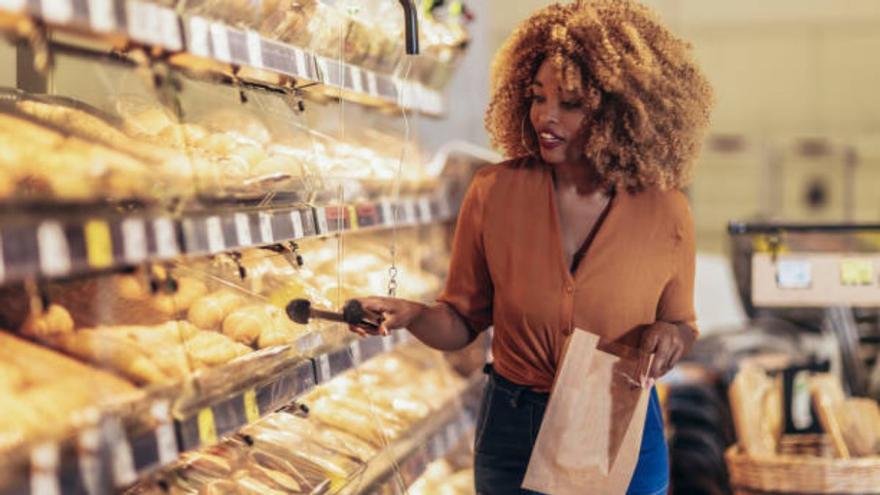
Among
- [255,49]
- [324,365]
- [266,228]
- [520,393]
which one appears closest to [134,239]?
[266,228]

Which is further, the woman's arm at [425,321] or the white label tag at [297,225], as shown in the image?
the white label tag at [297,225]

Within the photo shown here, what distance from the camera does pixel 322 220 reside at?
2.31 meters

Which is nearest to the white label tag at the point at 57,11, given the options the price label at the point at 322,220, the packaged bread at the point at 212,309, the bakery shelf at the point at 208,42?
the bakery shelf at the point at 208,42

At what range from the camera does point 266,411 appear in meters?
1.92

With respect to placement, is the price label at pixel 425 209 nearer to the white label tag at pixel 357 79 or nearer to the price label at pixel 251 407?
the white label tag at pixel 357 79

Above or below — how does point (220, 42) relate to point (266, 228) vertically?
above

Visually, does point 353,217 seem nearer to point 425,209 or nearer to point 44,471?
point 425,209

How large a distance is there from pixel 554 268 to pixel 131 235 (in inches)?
32.8

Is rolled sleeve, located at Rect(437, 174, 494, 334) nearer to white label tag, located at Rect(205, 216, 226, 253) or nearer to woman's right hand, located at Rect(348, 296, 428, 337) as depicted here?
woman's right hand, located at Rect(348, 296, 428, 337)

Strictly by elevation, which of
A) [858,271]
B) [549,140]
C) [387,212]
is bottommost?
[858,271]

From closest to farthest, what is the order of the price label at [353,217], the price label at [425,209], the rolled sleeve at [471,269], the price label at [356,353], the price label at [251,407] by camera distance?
the price label at [251,407] < the rolled sleeve at [471,269] < the price label at [356,353] < the price label at [353,217] < the price label at [425,209]

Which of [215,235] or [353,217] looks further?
[353,217]

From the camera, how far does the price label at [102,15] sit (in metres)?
1.50

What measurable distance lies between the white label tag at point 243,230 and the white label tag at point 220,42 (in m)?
0.27
